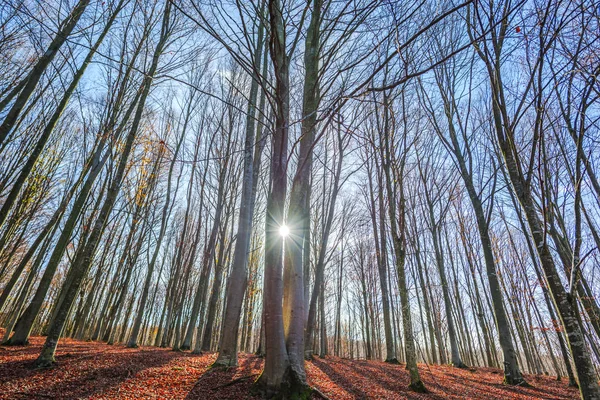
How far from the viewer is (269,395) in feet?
10.4

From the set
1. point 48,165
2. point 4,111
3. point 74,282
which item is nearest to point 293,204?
point 74,282

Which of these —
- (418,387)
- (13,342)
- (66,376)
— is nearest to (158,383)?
(66,376)

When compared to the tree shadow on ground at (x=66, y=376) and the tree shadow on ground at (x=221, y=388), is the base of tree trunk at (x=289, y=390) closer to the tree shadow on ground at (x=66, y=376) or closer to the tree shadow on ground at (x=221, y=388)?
the tree shadow on ground at (x=221, y=388)

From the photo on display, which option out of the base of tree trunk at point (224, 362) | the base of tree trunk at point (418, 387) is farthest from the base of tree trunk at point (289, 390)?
the base of tree trunk at point (418, 387)

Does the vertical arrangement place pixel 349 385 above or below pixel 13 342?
below

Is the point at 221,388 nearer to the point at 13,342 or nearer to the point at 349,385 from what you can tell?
the point at 349,385

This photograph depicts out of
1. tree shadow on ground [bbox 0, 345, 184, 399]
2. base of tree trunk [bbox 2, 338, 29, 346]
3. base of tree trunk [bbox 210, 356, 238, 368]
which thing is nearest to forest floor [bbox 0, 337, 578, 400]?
tree shadow on ground [bbox 0, 345, 184, 399]

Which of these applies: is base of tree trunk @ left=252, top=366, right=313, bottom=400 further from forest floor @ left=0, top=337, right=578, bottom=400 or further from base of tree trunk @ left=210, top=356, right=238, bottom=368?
base of tree trunk @ left=210, top=356, right=238, bottom=368

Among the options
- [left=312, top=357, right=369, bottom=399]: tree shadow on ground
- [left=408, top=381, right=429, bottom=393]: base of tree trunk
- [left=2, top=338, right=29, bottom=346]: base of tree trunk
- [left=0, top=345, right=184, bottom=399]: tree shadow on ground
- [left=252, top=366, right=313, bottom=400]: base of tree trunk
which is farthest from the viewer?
[left=2, top=338, right=29, bottom=346]: base of tree trunk

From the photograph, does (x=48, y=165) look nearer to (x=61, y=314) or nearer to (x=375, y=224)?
(x=61, y=314)

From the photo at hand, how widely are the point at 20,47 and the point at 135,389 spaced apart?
10041 millimetres

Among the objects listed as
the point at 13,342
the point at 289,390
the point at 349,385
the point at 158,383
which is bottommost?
the point at 349,385

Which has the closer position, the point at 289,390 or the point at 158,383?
the point at 289,390

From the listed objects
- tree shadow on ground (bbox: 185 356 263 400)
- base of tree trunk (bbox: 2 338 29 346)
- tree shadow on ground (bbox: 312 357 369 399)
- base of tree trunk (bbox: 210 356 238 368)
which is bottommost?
tree shadow on ground (bbox: 312 357 369 399)
